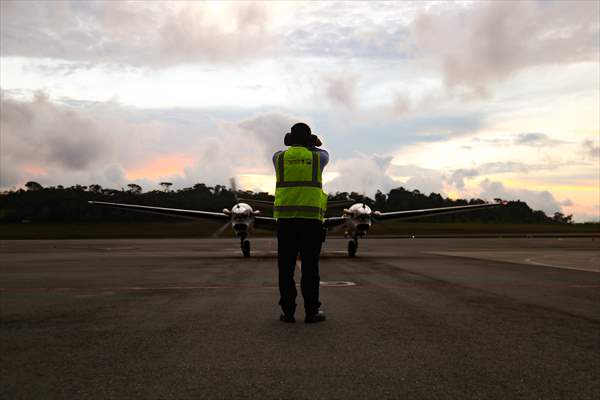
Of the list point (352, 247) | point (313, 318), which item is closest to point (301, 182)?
Answer: point (313, 318)

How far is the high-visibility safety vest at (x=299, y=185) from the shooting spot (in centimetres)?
737

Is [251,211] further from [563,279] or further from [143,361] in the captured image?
[143,361]

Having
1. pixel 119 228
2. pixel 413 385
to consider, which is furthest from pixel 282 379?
pixel 119 228

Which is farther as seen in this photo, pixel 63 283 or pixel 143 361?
pixel 63 283

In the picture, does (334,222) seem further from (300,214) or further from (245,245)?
(300,214)

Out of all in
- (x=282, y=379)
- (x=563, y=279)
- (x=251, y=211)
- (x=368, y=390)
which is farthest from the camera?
(x=251, y=211)

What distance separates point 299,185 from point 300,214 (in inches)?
15.8

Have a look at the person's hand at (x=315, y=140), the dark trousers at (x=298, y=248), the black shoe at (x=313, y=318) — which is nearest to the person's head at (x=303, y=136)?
the person's hand at (x=315, y=140)

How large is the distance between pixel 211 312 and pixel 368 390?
4.21 meters

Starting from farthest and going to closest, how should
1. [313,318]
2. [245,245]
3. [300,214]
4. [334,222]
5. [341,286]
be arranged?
[334,222] → [245,245] → [341,286] → [300,214] → [313,318]

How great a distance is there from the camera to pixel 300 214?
7.36 metres

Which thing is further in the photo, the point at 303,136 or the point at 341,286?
the point at 341,286

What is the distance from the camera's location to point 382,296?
970cm

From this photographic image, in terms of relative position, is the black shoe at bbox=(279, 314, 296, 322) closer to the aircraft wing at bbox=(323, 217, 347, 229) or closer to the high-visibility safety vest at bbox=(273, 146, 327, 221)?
the high-visibility safety vest at bbox=(273, 146, 327, 221)
